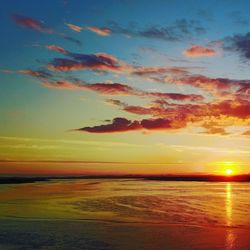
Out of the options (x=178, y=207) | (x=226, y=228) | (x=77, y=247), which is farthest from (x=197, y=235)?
(x=178, y=207)

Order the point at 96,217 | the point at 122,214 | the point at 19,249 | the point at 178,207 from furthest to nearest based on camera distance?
the point at 178,207 → the point at 122,214 → the point at 96,217 → the point at 19,249

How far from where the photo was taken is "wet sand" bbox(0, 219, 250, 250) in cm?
1664

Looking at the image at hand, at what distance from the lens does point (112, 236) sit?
18.6 metres

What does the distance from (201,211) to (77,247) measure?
1463cm

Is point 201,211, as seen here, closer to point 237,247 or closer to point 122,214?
point 122,214

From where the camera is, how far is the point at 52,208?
98.2ft

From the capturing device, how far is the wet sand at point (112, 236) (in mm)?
16641

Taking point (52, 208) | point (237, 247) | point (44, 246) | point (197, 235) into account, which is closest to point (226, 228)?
point (197, 235)

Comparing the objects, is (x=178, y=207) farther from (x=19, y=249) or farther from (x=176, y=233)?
(x=19, y=249)

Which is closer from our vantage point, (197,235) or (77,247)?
(77,247)

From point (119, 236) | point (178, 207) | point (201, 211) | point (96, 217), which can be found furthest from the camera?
point (178, 207)

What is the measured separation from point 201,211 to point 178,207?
2773 mm

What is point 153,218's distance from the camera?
25.0 metres

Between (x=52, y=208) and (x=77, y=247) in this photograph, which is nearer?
(x=77, y=247)
